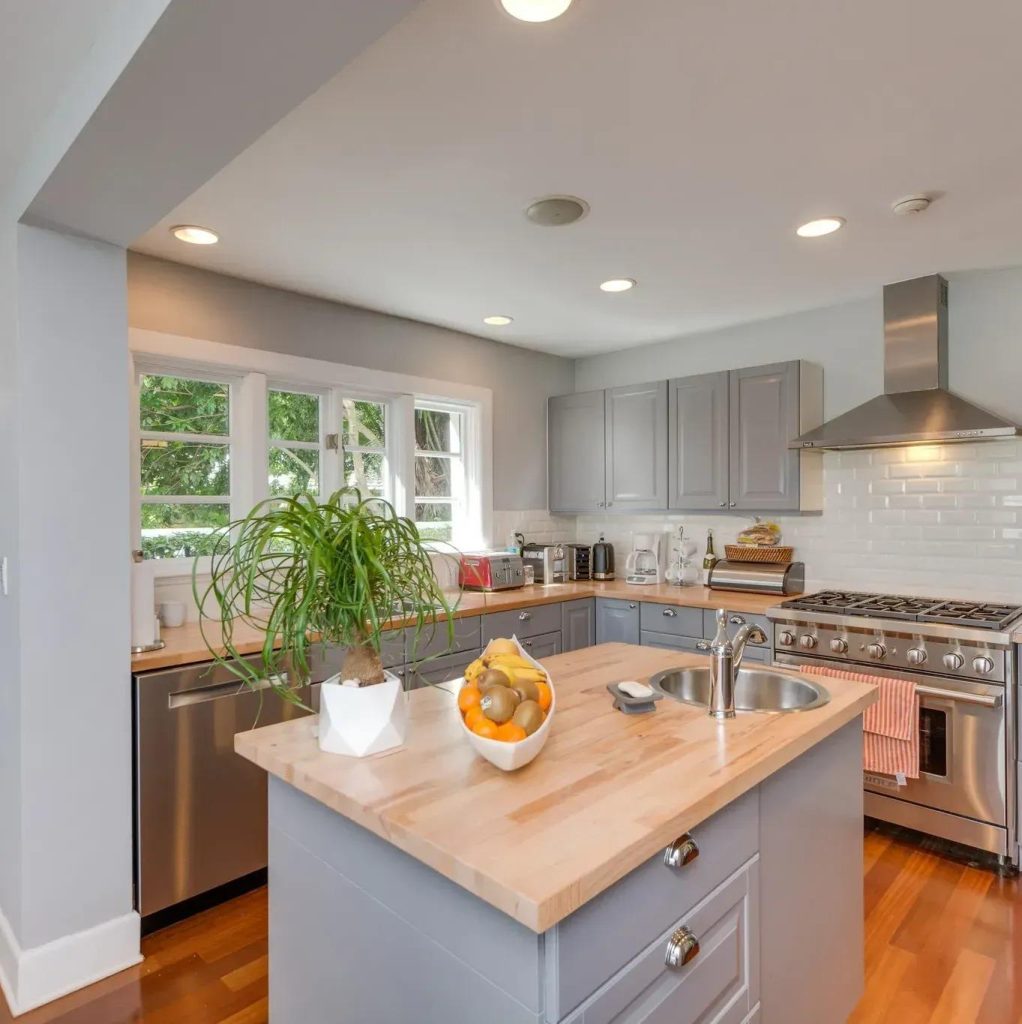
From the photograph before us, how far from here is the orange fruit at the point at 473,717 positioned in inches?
49.8

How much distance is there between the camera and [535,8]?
4.65 ft

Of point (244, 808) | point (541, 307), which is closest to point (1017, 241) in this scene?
point (541, 307)

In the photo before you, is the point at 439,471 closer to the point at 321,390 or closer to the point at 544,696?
the point at 321,390

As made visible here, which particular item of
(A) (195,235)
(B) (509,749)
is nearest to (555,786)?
(B) (509,749)

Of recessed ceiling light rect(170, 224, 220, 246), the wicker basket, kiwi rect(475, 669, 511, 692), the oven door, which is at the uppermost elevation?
recessed ceiling light rect(170, 224, 220, 246)

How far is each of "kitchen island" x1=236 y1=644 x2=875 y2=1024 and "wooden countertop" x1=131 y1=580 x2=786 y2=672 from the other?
3.13 ft

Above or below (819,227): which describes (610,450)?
A: below

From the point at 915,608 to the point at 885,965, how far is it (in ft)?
4.81

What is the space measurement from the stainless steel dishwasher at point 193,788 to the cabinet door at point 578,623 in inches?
68.4

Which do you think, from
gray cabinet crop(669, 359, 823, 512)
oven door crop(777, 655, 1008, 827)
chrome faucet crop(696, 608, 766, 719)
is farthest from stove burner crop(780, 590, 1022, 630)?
chrome faucet crop(696, 608, 766, 719)

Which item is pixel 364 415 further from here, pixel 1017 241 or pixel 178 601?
pixel 1017 241

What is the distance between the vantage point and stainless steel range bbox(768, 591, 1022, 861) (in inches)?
105

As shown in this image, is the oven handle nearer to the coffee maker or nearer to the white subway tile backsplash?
the white subway tile backsplash

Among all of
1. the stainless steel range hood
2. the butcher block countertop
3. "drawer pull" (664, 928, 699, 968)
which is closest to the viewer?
the butcher block countertop
